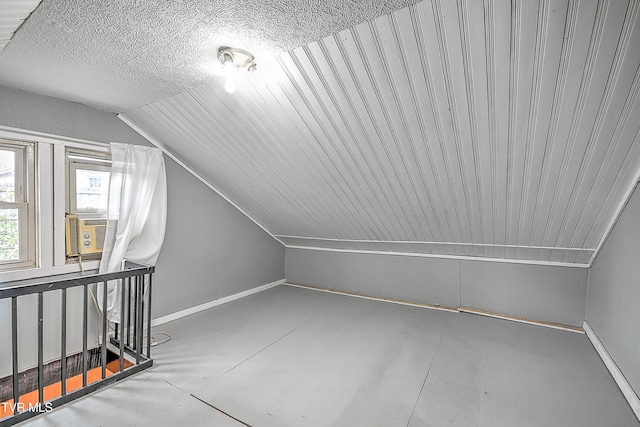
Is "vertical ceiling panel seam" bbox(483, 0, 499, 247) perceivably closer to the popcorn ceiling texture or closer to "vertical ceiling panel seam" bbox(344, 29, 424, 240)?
the popcorn ceiling texture

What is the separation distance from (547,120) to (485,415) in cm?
A: 193

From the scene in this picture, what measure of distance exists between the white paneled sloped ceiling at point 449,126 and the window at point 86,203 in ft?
1.96

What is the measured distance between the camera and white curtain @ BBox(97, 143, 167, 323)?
9.11 ft

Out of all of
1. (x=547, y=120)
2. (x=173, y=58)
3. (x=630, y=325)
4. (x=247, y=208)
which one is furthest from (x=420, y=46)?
(x=247, y=208)

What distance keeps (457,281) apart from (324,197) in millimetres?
2130

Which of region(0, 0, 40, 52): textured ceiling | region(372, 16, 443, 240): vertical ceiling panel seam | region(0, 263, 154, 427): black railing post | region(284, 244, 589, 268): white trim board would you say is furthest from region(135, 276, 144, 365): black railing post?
region(284, 244, 589, 268): white trim board

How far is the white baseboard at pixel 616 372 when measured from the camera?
1.93 meters

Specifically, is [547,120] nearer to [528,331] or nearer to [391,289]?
[528,331]

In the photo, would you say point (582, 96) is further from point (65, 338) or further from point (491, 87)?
point (65, 338)

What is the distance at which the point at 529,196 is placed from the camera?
2516 mm

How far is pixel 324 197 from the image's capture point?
11.0ft

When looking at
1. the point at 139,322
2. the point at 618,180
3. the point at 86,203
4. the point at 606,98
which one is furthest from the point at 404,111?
the point at 86,203

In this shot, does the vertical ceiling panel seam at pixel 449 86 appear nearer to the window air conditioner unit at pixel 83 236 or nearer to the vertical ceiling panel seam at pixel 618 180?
the vertical ceiling panel seam at pixel 618 180

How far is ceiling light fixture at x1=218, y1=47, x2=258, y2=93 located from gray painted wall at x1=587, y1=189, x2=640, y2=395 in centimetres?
285
